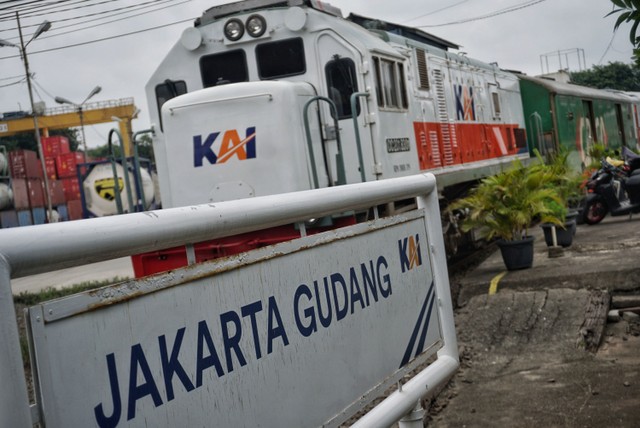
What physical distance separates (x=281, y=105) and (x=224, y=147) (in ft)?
2.55

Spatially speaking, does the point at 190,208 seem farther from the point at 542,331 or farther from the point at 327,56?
the point at 327,56

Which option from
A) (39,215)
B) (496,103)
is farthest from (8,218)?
(496,103)

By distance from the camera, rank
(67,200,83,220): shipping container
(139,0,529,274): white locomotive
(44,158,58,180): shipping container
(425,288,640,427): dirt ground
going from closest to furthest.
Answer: (425,288,640,427): dirt ground < (139,0,529,274): white locomotive < (67,200,83,220): shipping container < (44,158,58,180): shipping container

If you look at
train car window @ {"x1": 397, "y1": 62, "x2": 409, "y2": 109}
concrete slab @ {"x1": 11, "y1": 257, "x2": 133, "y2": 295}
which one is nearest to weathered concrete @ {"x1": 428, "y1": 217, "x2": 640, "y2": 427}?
train car window @ {"x1": 397, "y1": 62, "x2": 409, "y2": 109}

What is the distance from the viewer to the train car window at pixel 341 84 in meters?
9.59

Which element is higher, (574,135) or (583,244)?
(574,135)

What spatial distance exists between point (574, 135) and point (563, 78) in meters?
16.2

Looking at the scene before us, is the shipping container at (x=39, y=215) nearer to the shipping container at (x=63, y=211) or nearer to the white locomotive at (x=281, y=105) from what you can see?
the shipping container at (x=63, y=211)

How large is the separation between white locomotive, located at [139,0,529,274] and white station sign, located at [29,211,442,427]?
18.8 feet

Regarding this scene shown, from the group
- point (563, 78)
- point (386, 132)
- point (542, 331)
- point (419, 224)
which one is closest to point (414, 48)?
point (386, 132)

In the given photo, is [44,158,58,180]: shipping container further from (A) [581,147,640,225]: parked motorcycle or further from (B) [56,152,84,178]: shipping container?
(A) [581,147,640,225]: parked motorcycle

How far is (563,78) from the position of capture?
123ft

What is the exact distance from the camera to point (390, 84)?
33.8 ft

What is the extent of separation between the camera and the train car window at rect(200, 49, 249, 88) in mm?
10117
